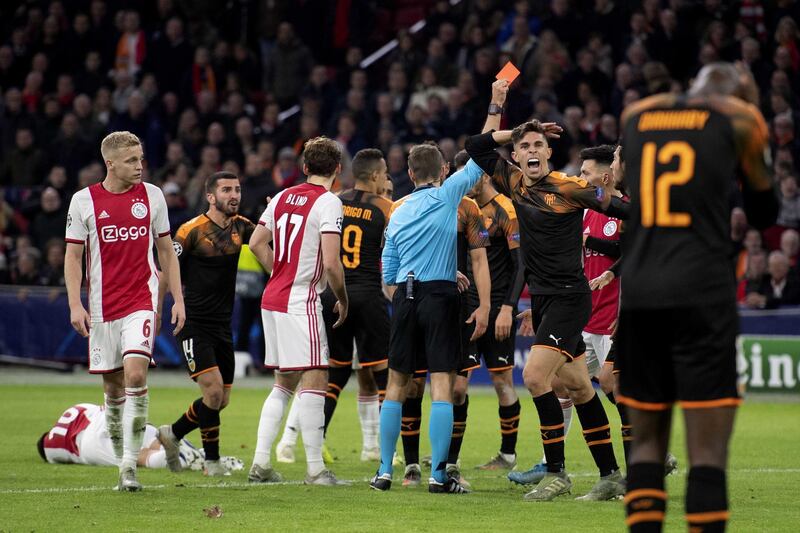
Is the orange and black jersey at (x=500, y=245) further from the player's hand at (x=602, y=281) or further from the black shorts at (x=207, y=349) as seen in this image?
the black shorts at (x=207, y=349)

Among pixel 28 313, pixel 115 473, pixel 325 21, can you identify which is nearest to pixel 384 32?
pixel 325 21

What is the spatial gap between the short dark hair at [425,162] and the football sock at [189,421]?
2672 millimetres

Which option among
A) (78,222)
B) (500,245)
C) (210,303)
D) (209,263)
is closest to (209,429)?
(210,303)

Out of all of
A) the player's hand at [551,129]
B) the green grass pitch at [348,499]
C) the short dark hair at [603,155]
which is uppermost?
the player's hand at [551,129]

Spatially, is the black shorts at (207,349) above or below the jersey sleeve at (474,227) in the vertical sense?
below

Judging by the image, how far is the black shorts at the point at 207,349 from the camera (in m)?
10.7

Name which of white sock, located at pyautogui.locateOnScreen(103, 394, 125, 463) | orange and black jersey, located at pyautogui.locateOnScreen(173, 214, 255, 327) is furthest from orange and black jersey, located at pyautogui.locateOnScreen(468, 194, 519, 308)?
white sock, located at pyautogui.locateOnScreen(103, 394, 125, 463)

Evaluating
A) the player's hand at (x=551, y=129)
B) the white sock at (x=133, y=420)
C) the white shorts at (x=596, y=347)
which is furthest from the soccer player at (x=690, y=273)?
the white shorts at (x=596, y=347)

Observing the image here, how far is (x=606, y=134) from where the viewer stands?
65.6 ft

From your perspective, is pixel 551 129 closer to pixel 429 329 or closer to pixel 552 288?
pixel 552 288

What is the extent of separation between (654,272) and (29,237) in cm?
1931

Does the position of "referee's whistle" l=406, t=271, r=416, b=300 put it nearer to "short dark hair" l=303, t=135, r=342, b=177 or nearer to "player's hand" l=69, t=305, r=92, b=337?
"short dark hair" l=303, t=135, r=342, b=177

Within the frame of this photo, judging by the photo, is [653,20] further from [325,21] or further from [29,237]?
[29,237]

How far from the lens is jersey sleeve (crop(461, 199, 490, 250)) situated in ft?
33.2
